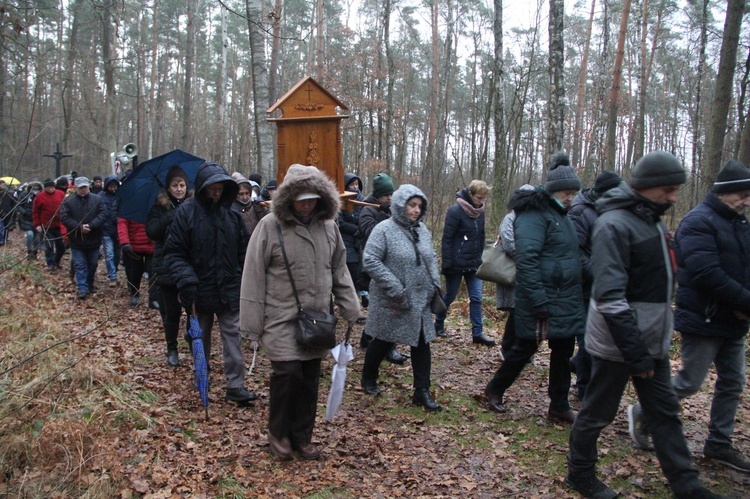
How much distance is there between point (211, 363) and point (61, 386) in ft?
6.08

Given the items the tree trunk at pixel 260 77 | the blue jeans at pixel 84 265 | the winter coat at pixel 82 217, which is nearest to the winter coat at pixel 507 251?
the tree trunk at pixel 260 77

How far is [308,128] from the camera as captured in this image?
23.3 ft

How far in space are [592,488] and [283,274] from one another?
263cm

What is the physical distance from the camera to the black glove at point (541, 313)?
473cm

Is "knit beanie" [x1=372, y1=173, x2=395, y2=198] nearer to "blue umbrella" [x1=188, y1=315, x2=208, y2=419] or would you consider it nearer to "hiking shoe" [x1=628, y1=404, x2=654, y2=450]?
"blue umbrella" [x1=188, y1=315, x2=208, y2=419]

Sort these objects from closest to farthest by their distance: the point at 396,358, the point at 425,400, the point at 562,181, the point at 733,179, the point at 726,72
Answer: the point at 733,179 < the point at 562,181 < the point at 425,400 < the point at 396,358 < the point at 726,72

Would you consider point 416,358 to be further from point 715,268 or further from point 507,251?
point 715,268

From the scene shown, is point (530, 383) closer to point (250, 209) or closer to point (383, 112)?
point (250, 209)

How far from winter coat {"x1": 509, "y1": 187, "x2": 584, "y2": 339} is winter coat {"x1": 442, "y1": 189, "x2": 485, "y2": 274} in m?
2.73

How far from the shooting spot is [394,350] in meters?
7.23

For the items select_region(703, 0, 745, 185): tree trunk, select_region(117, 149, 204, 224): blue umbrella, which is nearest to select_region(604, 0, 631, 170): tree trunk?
select_region(703, 0, 745, 185): tree trunk

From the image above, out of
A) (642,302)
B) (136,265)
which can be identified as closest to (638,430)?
(642,302)

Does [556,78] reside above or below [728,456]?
above

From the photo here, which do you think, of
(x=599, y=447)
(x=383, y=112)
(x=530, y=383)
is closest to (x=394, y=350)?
(x=530, y=383)
